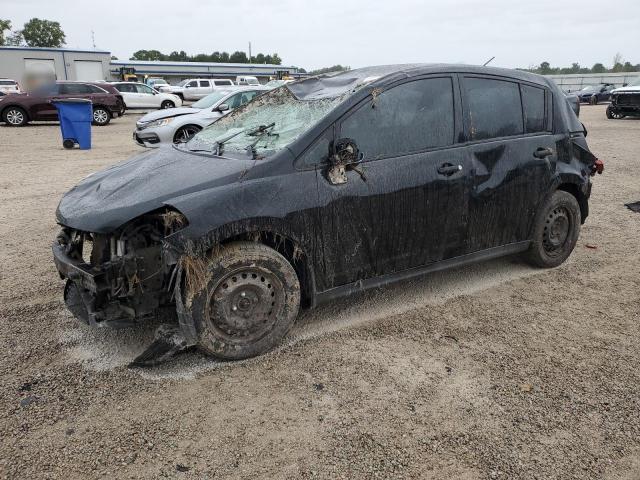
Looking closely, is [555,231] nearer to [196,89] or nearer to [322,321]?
[322,321]

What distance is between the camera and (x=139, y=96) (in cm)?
2711

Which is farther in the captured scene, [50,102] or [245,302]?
[50,102]

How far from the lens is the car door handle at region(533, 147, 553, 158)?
4.45 m

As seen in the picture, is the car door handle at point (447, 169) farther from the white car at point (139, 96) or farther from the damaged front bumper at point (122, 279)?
the white car at point (139, 96)

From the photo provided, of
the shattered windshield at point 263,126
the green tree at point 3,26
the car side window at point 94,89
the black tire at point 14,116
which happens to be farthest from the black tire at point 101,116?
the green tree at point 3,26

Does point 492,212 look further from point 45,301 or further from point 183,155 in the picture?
point 45,301

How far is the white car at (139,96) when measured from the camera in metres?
27.0

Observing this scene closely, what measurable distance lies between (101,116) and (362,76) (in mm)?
19477

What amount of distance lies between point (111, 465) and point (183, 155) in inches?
88.1

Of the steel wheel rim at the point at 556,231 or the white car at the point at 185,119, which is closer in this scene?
the steel wheel rim at the point at 556,231

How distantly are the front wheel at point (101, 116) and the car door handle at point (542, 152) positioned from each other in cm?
1982

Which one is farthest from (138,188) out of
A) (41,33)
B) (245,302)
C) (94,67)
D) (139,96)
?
(41,33)

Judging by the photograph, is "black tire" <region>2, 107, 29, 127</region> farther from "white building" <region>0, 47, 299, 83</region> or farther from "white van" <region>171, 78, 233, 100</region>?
"white building" <region>0, 47, 299, 83</region>

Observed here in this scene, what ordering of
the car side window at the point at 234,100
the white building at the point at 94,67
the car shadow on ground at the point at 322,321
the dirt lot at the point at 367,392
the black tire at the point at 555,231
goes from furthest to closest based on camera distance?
1. the white building at the point at 94,67
2. the car side window at the point at 234,100
3. the black tire at the point at 555,231
4. the car shadow on ground at the point at 322,321
5. the dirt lot at the point at 367,392
